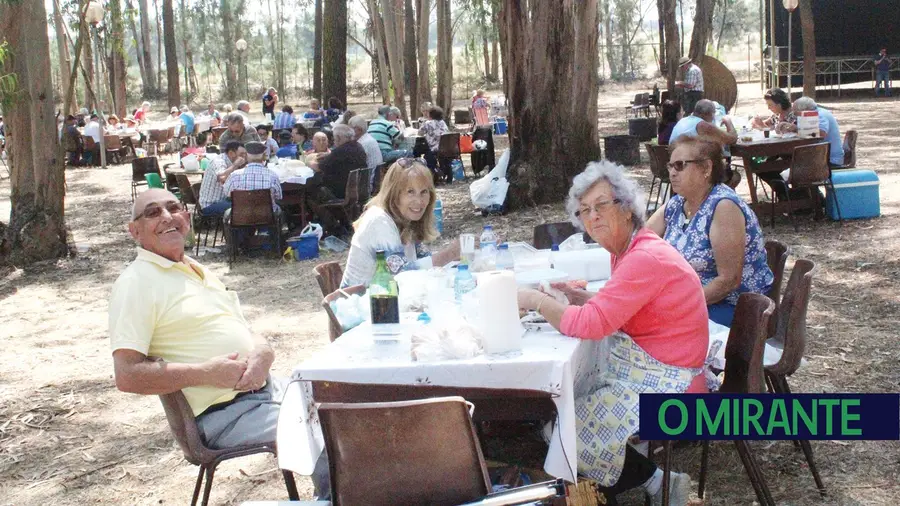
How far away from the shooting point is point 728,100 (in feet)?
60.7

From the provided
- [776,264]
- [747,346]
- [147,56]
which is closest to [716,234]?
[776,264]

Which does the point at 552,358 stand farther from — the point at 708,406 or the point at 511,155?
the point at 511,155

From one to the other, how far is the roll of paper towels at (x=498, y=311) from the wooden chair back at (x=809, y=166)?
6271mm

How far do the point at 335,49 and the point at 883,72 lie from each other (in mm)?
15067

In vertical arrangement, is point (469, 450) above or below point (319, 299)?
above

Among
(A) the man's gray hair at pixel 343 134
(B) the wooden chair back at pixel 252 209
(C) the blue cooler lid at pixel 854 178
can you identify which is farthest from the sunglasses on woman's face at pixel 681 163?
(A) the man's gray hair at pixel 343 134

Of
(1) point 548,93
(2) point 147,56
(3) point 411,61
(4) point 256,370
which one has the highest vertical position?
(2) point 147,56

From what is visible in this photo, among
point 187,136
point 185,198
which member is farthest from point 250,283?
point 187,136

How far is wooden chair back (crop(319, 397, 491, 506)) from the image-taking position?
2.33 metres

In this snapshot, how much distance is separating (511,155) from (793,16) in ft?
68.4

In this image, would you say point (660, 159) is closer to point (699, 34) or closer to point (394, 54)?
point (699, 34)

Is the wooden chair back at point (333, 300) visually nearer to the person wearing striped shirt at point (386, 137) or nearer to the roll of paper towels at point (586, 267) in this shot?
the roll of paper towels at point (586, 267)

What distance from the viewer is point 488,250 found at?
4.21 m

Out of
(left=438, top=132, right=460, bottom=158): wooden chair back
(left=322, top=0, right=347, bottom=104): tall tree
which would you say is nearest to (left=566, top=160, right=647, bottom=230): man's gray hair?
(left=438, top=132, right=460, bottom=158): wooden chair back
